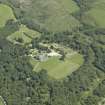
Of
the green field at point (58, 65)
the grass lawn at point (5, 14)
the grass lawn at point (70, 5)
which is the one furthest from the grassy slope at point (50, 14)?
the green field at point (58, 65)

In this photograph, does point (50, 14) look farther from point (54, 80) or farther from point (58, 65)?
point (54, 80)

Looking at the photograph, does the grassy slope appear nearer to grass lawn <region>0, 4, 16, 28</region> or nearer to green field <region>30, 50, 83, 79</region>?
grass lawn <region>0, 4, 16, 28</region>

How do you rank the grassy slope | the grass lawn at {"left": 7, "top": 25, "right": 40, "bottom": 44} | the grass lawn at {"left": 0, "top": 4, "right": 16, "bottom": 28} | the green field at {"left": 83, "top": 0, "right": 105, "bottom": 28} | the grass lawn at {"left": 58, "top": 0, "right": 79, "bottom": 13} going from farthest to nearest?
the grass lawn at {"left": 58, "top": 0, "right": 79, "bottom": 13}, the green field at {"left": 83, "top": 0, "right": 105, "bottom": 28}, the grass lawn at {"left": 0, "top": 4, "right": 16, "bottom": 28}, the grassy slope, the grass lawn at {"left": 7, "top": 25, "right": 40, "bottom": 44}

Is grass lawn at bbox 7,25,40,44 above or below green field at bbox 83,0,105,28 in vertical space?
below

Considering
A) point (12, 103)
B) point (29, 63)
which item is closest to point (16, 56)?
point (29, 63)

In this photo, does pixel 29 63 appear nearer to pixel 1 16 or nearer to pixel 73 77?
pixel 73 77

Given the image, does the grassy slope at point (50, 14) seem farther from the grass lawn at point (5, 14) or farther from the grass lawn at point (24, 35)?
the grass lawn at point (24, 35)

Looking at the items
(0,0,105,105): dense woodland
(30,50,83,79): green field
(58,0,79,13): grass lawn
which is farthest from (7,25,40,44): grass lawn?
(58,0,79,13): grass lawn
